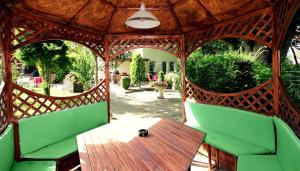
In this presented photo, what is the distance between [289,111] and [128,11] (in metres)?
3.89

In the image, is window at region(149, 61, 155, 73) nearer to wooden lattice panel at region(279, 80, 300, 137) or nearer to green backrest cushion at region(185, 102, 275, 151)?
green backrest cushion at region(185, 102, 275, 151)

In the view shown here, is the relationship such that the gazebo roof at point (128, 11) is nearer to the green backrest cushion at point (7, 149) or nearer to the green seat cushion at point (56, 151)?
the green backrest cushion at point (7, 149)

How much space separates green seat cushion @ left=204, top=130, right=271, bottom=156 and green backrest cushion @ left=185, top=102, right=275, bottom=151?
0.33 feet

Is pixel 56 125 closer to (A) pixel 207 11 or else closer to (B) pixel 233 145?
(B) pixel 233 145

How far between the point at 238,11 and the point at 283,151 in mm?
2746

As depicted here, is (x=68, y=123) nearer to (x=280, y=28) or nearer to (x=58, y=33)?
(x=58, y=33)

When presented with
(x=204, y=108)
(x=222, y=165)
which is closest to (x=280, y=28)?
(x=204, y=108)

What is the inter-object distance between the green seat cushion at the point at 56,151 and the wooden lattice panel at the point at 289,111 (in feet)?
11.6

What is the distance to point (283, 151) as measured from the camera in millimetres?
3068

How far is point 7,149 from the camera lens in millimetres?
3080

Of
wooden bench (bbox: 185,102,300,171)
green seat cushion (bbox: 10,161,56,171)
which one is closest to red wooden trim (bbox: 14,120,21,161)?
green seat cushion (bbox: 10,161,56,171)

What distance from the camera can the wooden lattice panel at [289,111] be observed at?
3.04 m

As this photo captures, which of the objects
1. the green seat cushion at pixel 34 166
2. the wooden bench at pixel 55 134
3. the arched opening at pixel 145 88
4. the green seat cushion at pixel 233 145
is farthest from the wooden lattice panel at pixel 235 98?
the green seat cushion at pixel 34 166

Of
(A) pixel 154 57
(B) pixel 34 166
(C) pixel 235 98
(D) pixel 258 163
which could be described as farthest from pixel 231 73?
(A) pixel 154 57
